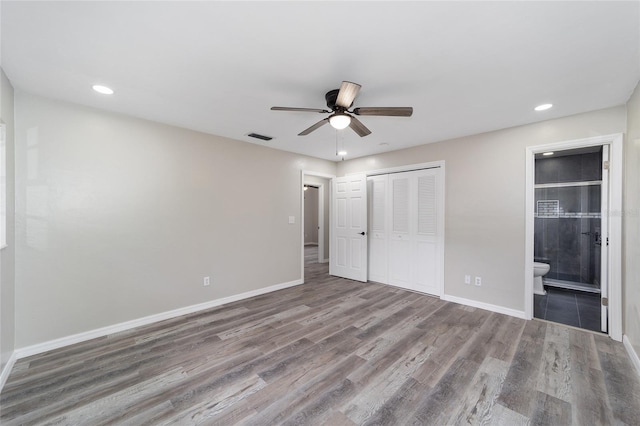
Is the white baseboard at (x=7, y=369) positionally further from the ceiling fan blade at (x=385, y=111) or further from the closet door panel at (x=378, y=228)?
the closet door panel at (x=378, y=228)

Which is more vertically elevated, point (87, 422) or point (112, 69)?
point (112, 69)

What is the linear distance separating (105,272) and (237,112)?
7.52ft

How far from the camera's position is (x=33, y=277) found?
2.47 metres

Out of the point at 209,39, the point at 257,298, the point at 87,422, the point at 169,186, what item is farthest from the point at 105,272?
the point at 209,39

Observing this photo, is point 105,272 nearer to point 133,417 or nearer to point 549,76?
point 133,417

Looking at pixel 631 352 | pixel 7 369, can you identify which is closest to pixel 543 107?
pixel 631 352

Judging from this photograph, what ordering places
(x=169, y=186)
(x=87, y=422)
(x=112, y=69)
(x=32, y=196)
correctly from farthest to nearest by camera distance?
(x=169, y=186) → (x=32, y=196) → (x=112, y=69) → (x=87, y=422)

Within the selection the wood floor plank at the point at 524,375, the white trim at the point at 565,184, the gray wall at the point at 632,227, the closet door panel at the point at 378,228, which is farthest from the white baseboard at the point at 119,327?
the white trim at the point at 565,184

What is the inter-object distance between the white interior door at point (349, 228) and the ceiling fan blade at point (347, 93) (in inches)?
114

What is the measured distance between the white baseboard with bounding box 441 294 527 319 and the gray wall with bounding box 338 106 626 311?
48 millimetres

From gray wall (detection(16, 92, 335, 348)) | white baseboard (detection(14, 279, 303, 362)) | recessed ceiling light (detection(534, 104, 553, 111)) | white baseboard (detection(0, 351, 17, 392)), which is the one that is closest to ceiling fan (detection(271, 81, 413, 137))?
recessed ceiling light (detection(534, 104, 553, 111))

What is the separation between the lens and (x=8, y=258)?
223 centimetres

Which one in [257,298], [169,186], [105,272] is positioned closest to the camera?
[105,272]

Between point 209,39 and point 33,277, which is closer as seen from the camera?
point 209,39
